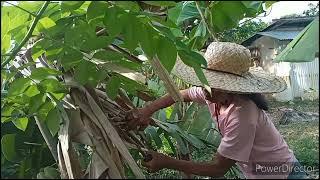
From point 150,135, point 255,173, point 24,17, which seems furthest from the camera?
point 150,135

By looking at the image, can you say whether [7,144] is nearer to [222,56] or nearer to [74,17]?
[74,17]

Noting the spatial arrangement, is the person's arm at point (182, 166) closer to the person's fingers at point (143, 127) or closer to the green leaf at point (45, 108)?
the person's fingers at point (143, 127)

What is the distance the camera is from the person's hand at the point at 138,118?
1.24 m

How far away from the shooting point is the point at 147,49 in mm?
876

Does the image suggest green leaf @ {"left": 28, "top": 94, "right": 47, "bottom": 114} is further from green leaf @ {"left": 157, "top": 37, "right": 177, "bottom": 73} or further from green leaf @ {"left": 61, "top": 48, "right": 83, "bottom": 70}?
green leaf @ {"left": 157, "top": 37, "right": 177, "bottom": 73}

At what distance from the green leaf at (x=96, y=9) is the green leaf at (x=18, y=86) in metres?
0.22

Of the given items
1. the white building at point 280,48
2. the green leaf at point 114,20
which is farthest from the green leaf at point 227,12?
the white building at point 280,48

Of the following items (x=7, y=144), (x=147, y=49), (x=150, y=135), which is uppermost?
(x=147, y=49)

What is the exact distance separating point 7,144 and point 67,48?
0.31 m

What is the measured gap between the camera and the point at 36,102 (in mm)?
A: 945

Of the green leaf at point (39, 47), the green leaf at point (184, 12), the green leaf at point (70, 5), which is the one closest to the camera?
the green leaf at point (70, 5)

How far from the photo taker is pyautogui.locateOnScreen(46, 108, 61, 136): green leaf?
36.5 inches

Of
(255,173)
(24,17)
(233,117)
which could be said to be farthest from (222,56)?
(24,17)

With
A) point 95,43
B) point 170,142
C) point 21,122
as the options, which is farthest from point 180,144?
point 95,43
